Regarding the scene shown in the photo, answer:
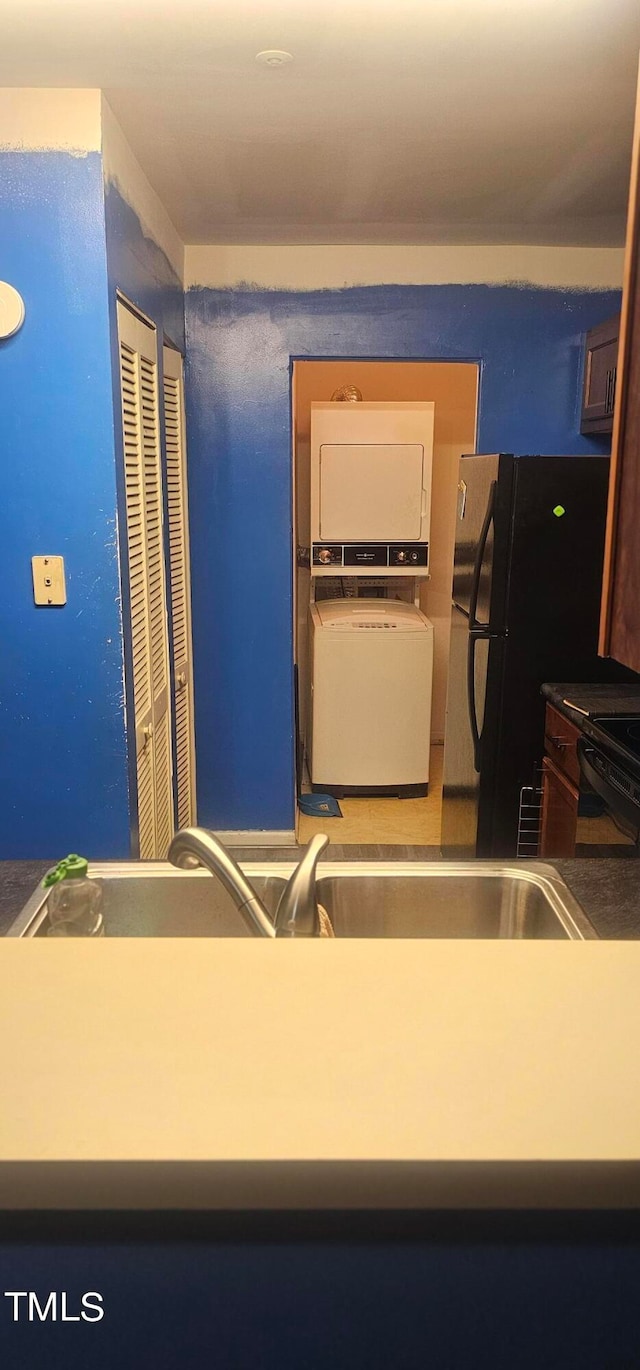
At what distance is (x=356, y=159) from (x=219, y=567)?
166cm

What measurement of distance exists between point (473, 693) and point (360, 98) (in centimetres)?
177

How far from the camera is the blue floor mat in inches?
173

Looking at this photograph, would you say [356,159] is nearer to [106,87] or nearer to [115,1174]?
[106,87]

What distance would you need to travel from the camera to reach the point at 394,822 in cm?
430

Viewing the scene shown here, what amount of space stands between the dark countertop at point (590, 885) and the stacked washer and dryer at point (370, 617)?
2.75 metres

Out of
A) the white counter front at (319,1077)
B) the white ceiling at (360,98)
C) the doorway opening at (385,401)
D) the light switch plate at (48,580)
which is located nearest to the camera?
the white counter front at (319,1077)

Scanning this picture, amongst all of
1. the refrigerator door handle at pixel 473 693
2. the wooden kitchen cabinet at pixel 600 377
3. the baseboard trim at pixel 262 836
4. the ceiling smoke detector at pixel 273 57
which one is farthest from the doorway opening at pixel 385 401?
the ceiling smoke detector at pixel 273 57

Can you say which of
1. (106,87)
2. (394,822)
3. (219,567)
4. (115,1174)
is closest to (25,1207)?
(115,1174)

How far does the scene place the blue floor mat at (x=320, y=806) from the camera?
4391 millimetres

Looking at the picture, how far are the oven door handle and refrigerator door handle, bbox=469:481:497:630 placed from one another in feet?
2.10

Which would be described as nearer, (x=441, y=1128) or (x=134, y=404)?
(x=441, y=1128)

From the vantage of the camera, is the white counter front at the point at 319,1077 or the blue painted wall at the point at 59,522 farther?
the blue painted wall at the point at 59,522

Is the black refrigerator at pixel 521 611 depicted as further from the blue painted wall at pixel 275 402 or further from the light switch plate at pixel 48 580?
the light switch plate at pixel 48 580

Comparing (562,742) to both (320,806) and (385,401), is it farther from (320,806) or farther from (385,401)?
(385,401)
